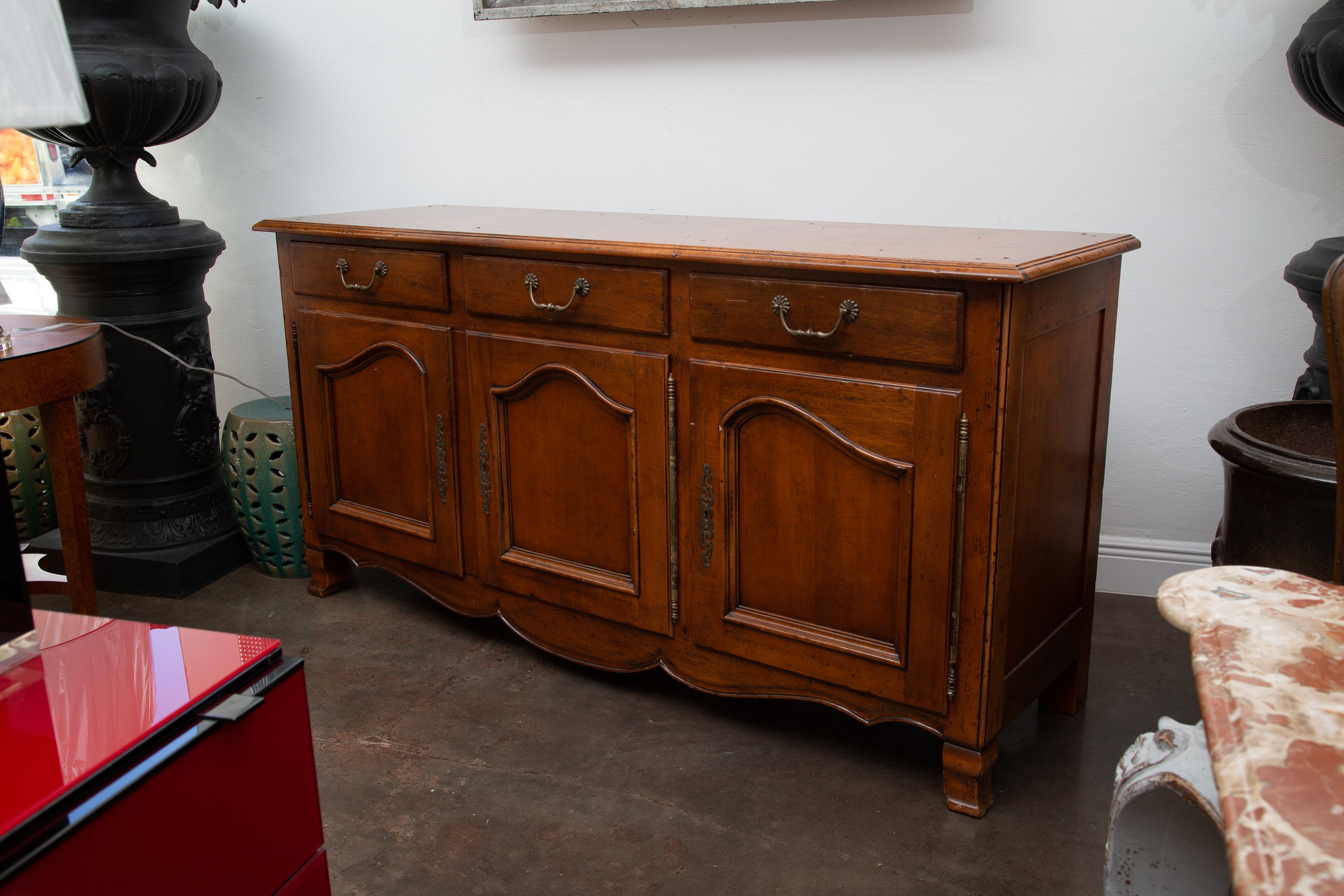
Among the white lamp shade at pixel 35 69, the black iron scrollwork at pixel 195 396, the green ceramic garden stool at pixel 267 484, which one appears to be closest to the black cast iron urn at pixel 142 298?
the black iron scrollwork at pixel 195 396

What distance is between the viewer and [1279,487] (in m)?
1.74

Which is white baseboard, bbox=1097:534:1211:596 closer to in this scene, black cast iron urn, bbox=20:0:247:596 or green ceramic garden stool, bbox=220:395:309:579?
green ceramic garden stool, bbox=220:395:309:579

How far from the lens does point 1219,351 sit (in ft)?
7.68

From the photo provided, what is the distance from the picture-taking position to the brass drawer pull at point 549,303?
6.43ft

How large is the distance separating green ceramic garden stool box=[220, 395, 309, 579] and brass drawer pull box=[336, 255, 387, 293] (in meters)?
0.50

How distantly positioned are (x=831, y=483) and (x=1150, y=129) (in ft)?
3.76

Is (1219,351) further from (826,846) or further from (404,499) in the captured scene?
(404,499)

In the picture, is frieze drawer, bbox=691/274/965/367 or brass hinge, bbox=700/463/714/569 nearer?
frieze drawer, bbox=691/274/965/367

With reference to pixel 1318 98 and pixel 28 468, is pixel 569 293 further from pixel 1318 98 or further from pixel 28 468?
pixel 28 468

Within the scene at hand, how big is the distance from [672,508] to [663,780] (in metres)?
0.48

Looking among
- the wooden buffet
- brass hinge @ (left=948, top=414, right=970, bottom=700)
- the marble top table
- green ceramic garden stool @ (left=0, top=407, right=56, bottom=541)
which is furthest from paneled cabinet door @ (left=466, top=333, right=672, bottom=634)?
green ceramic garden stool @ (left=0, top=407, right=56, bottom=541)

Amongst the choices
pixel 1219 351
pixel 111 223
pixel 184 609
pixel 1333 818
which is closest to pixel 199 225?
pixel 111 223

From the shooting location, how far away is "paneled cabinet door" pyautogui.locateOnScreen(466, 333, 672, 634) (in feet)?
6.48

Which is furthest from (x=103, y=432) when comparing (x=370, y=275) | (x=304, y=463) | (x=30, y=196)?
(x=30, y=196)
